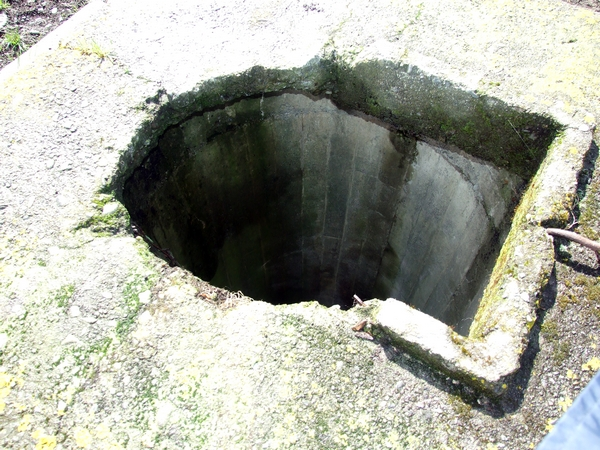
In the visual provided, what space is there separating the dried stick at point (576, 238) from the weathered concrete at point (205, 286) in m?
0.05

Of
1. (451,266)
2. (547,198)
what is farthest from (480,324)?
(451,266)

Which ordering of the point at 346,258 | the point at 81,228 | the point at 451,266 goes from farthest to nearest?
the point at 346,258
the point at 451,266
the point at 81,228

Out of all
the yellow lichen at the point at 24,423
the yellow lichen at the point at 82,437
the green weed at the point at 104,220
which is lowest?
the yellow lichen at the point at 24,423

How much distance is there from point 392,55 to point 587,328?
1965 millimetres

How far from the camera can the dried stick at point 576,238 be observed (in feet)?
7.30

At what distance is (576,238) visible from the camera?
2.28 m

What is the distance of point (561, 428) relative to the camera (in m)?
1.84

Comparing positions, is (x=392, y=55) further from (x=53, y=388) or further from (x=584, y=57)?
Result: (x=53, y=388)

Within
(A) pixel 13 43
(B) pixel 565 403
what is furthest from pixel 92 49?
(B) pixel 565 403

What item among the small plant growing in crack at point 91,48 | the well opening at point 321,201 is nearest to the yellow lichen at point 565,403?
the well opening at point 321,201

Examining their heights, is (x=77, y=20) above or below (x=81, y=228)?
above

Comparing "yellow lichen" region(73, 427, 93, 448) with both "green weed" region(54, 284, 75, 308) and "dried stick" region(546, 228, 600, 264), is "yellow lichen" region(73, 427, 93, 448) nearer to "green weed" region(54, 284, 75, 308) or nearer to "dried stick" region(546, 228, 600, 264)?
"green weed" region(54, 284, 75, 308)

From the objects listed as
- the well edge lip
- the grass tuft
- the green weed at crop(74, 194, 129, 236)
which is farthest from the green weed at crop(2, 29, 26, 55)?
the well edge lip

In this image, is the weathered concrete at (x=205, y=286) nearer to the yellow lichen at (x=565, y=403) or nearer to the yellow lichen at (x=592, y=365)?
the yellow lichen at (x=565, y=403)
